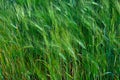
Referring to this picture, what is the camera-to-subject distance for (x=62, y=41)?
162 centimetres

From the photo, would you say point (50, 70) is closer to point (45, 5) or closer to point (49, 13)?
point (49, 13)

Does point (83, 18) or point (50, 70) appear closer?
point (50, 70)

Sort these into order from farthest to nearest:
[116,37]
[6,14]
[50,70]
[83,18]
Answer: [6,14] → [83,18] → [116,37] → [50,70]

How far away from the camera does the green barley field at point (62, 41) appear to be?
1.61m

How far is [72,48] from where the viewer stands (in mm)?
1634

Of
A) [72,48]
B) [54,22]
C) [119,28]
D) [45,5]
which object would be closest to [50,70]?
[72,48]

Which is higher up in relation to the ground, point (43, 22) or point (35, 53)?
point (43, 22)

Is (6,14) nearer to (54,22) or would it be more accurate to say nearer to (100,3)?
(54,22)

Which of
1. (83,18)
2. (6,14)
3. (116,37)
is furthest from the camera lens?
(6,14)

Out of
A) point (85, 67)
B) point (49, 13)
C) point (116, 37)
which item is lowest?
point (85, 67)

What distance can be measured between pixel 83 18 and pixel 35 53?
314 millimetres

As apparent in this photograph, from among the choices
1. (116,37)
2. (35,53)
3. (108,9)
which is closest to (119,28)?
(116,37)

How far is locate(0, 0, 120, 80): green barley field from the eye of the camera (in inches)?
63.5

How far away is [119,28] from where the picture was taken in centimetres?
170
